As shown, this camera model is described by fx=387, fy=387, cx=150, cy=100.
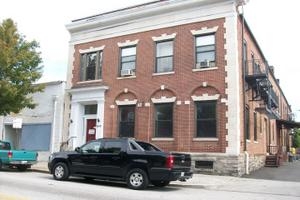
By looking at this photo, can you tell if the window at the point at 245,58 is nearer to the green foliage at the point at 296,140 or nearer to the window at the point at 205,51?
the window at the point at 205,51

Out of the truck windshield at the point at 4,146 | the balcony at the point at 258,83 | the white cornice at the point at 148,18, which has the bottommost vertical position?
the truck windshield at the point at 4,146

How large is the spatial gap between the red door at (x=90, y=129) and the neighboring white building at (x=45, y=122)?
77.7 inches

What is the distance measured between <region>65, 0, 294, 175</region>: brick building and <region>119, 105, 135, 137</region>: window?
6cm

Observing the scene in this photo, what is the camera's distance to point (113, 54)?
2264 centimetres

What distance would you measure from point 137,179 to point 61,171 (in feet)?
11.8

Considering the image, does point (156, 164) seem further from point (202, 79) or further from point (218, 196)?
point (202, 79)

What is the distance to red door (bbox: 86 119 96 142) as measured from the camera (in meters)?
22.8

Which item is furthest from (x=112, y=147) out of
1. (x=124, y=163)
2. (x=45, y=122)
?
(x=45, y=122)

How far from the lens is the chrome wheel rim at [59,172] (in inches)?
592

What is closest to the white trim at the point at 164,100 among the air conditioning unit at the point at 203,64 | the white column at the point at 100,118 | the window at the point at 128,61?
the air conditioning unit at the point at 203,64

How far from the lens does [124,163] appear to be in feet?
44.4

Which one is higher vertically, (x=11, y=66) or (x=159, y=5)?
(x=159, y=5)

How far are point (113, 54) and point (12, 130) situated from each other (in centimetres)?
1051

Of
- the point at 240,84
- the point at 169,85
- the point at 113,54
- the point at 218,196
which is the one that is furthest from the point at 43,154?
the point at 218,196
